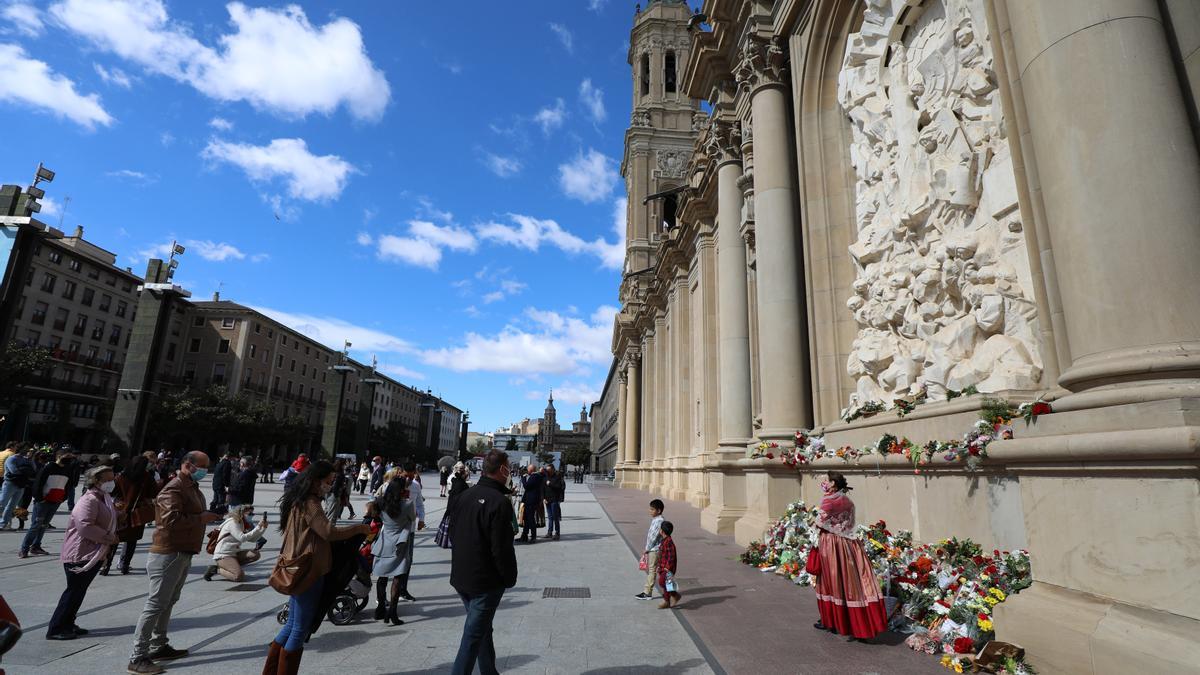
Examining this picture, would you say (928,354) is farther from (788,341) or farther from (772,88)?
(772,88)

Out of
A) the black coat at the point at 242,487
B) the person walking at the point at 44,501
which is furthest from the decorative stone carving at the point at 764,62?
the person walking at the point at 44,501

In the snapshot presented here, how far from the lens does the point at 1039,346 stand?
19.4ft

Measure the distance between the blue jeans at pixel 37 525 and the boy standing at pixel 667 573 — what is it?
10.3 meters

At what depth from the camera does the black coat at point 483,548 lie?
3.93 meters

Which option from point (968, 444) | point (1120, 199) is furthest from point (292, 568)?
point (1120, 199)

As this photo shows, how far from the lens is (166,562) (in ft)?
16.0

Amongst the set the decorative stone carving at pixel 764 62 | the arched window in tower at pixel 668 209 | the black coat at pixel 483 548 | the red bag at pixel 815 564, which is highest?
the arched window in tower at pixel 668 209

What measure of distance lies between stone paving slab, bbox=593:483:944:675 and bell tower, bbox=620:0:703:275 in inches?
1492

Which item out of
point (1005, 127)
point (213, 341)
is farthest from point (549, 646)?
point (213, 341)

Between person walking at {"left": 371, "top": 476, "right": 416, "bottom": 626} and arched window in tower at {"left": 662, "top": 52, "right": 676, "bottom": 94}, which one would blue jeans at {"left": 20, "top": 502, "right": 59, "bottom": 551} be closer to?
person walking at {"left": 371, "top": 476, "right": 416, "bottom": 626}

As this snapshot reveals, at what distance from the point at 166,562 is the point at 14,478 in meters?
11.3

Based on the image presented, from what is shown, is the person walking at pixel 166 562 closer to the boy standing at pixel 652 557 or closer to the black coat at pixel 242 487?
the boy standing at pixel 652 557

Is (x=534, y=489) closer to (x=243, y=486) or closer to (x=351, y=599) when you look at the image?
(x=243, y=486)

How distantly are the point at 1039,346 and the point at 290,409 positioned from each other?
259ft
